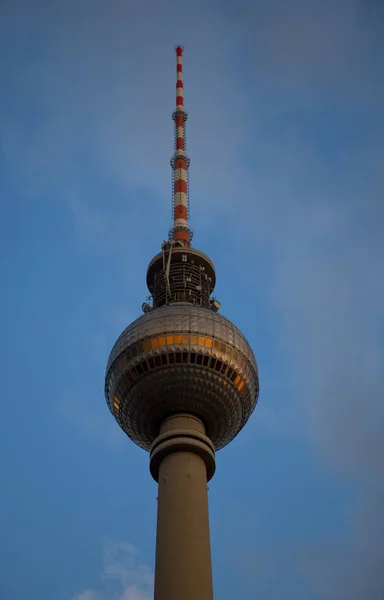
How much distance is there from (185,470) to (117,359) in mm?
8722

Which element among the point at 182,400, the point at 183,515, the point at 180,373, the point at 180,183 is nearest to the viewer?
the point at 183,515

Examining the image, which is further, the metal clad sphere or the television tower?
the metal clad sphere

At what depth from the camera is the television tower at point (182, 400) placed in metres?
37.0

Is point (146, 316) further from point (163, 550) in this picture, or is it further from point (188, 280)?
point (163, 550)

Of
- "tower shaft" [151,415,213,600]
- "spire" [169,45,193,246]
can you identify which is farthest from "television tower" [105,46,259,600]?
"spire" [169,45,193,246]

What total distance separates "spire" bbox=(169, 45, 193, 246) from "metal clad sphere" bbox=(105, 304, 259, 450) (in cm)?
1283

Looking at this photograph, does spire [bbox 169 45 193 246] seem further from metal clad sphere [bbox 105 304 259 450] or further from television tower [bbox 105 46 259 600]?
metal clad sphere [bbox 105 304 259 450]

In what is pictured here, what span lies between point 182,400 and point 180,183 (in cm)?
2398

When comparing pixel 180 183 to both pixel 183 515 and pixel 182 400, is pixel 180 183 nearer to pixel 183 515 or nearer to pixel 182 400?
pixel 182 400

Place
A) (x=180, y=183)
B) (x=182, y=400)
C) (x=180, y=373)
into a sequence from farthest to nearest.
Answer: (x=180, y=183) → (x=182, y=400) → (x=180, y=373)

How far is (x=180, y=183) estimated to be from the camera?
59.6 meters

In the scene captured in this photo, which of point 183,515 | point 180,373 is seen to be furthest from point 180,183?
point 183,515

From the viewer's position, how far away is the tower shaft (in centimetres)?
3456

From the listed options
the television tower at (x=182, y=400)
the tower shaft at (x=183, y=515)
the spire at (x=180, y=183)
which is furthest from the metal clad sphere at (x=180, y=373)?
the spire at (x=180, y=183)
